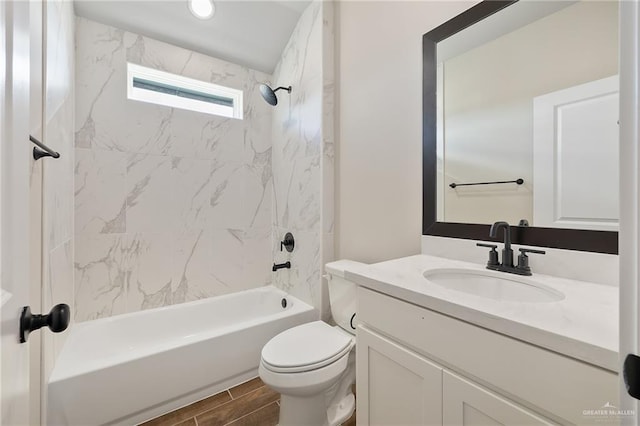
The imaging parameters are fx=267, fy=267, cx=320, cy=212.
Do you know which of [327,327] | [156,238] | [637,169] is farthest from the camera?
[156,238]

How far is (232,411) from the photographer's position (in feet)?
5.01

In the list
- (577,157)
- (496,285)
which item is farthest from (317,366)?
(577,157)

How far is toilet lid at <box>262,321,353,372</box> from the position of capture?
4.01ft

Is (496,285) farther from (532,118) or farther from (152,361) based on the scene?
(152,361)

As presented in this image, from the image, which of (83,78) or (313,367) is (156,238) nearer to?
(83,78)

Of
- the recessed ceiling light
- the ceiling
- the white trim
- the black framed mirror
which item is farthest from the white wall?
the white trim

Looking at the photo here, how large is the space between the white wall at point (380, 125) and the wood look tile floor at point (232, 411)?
100 centimetres

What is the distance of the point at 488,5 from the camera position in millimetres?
1142

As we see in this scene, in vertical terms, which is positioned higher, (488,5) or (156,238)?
(488,5)

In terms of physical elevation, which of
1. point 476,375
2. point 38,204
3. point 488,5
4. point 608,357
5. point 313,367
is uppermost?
point 488,5

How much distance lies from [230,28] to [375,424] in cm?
270

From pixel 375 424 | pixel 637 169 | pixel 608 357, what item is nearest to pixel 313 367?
pixel 375 424

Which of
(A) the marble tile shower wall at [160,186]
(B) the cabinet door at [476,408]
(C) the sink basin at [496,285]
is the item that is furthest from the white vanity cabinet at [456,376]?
(A) the marble tile shower wall at [160,186]

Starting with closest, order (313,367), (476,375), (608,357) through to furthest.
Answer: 1. (608,357)
2. (476,375)
3. (313,367)
